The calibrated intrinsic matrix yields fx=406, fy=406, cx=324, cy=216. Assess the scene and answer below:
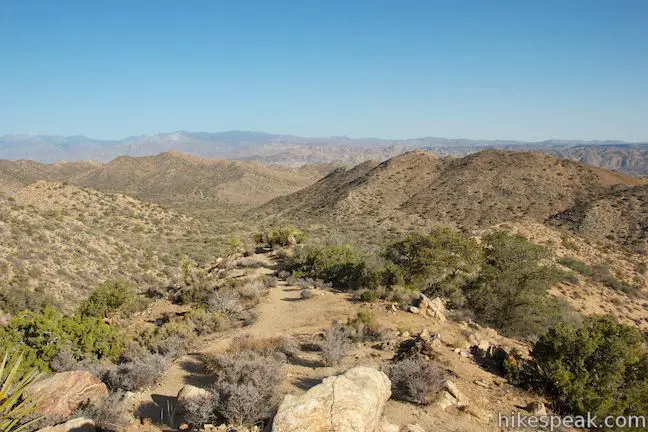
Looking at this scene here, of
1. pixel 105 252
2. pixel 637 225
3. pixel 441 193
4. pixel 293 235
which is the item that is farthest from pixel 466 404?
pixel 441 193

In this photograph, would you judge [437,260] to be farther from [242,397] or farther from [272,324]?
[242,397]

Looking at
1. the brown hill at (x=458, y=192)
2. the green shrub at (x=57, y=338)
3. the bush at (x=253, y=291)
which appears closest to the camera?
the green shrub at (x=57, y=338)

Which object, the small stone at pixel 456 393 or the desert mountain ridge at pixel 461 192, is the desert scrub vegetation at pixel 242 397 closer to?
the small stone at pixel 456 393

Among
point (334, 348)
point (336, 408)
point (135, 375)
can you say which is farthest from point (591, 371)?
point (135, 375)

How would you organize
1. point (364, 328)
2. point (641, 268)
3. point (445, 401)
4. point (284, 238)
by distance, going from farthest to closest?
point (641, 268) < point (284, 238) < point (364, 328) < point (445, 401)

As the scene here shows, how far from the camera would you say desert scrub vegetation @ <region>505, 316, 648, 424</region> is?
7.02 metres

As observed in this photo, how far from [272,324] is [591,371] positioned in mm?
8166

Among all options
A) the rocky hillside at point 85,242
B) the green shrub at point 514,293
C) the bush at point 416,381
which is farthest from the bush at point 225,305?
the rocky hillside at point 85,242

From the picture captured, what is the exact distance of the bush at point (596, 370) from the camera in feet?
23.0

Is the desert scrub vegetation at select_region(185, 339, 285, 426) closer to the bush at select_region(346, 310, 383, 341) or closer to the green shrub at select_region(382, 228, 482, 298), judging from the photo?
the bush at select_region(346, 310, 383, 341)

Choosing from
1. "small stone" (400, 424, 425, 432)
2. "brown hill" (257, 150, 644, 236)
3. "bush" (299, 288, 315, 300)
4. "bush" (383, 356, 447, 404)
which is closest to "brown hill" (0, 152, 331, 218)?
"brown hill" (257, 150, 644, 236)

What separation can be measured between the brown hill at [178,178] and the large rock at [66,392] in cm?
6807

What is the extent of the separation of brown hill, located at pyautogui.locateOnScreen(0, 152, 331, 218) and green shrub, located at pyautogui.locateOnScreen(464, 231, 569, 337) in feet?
208

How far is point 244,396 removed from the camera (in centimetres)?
613
